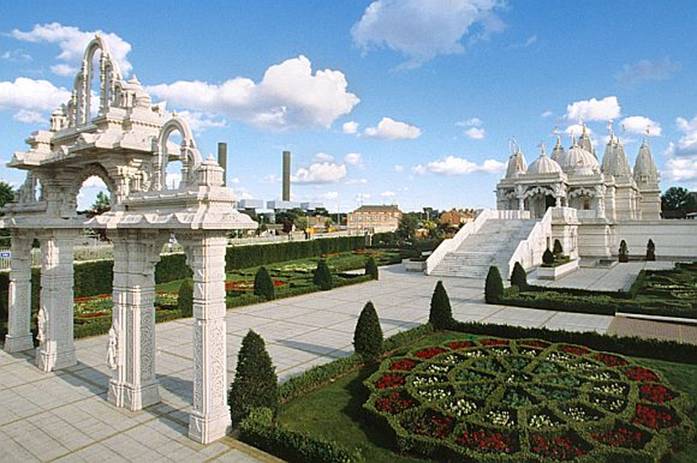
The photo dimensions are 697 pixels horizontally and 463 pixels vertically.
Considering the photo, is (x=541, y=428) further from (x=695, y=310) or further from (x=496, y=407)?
(x=695, y=310)

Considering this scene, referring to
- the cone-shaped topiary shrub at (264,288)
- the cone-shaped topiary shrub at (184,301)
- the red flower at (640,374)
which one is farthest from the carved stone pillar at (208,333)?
the cone-shaped topiary shrub at (264,288)

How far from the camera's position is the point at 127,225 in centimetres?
906

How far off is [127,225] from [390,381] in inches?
247

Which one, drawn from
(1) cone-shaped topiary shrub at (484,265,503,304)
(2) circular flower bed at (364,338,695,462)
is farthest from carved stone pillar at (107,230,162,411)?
(1) cone-shaped topiary shrub at (484,265,503,304)

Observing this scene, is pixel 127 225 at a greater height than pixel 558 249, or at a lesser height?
greater

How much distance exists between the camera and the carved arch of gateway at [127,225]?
8.16 m

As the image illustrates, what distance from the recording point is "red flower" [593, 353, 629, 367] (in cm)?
1132

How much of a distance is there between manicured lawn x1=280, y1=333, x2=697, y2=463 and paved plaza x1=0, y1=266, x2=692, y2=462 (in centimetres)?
138

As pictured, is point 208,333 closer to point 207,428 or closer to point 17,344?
point 207,428

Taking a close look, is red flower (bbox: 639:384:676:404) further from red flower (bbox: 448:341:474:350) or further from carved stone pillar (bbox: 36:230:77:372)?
carved stone pillar (bbox: 36:230:77:372)

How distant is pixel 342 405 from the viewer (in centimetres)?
968

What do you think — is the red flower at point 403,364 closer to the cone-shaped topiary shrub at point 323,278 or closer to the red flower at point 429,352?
the red flower at point 429,352

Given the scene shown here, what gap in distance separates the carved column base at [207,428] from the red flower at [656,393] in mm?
8025

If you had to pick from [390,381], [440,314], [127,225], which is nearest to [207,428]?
[390,381]
